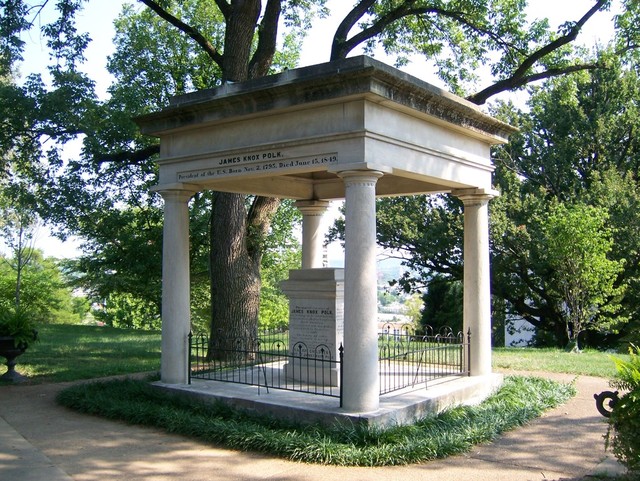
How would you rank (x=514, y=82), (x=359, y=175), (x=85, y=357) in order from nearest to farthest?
1. (x=359, y=175)
2. (x=514, y=82)
3. (x=85, y=357)

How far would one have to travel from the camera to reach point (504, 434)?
8.30 m

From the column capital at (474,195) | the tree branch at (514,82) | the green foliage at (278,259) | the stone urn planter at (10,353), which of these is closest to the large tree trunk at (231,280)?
the stone urn planter at (10,353)

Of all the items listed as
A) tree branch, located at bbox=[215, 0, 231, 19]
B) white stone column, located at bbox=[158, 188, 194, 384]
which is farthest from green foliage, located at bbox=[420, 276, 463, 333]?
white stone column, located at bbox=[158, 188, 194, 384]

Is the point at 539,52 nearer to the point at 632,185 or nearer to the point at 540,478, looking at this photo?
the point at 540,478

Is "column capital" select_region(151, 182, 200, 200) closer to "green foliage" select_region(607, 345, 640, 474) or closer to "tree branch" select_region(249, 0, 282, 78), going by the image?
"tree branch" select_region(249, 0, 282, 78)

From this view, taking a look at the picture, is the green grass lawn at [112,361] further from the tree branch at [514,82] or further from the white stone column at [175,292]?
the tree branch at [514,82]

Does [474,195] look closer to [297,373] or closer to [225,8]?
[297,373]

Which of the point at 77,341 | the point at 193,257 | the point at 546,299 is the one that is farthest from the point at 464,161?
the point at 546,299

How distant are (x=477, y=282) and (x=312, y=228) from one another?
394 cm

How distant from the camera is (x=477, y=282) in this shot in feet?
35.1

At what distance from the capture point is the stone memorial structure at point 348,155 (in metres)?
7.95

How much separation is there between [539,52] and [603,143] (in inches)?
598

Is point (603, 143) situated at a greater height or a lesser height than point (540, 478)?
greater

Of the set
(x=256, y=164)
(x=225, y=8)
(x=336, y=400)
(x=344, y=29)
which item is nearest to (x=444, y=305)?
(x=344, y=29)
